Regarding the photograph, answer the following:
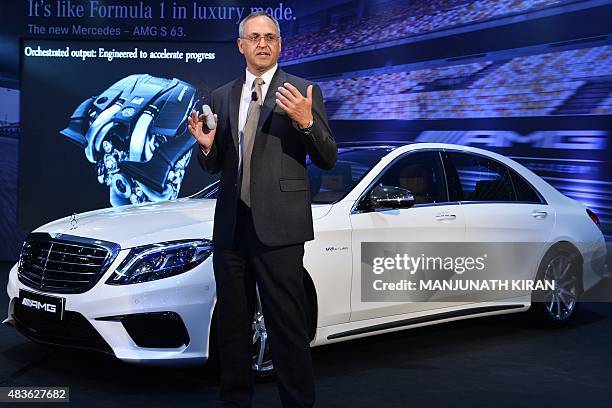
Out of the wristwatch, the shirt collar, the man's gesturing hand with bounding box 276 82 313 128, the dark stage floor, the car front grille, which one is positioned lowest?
the dark stage floor

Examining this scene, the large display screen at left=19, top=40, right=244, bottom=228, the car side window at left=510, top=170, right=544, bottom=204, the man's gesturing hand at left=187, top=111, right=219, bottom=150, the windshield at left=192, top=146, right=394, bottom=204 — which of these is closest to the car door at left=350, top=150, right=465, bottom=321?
the windshield at left=192, top=146, right=394, bottom=204

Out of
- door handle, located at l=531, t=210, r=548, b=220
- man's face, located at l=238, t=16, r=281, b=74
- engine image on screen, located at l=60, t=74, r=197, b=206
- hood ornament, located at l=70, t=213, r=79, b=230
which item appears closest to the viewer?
man's face, located at l=238, t=16, r=281, b=74

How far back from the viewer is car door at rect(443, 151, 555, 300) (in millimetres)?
6078

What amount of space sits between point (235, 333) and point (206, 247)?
1.01 metres

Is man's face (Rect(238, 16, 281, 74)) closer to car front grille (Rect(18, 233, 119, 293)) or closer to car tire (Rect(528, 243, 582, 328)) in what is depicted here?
car front grille (Rect(18, 233, 119, 293))

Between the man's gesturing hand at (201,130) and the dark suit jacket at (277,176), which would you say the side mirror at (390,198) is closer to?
the dark suit jacket at (277,176)

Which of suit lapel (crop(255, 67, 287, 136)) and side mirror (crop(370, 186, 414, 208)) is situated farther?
side mirror (crop(370, 186, 414, 208))

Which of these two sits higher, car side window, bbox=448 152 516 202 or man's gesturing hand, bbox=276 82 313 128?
man's gesturing hand, bbox=276 82 313 128

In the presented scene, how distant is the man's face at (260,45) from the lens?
3510 millimetres

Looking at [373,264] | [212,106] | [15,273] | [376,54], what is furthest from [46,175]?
[212,106]

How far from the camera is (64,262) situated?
4.88 meters

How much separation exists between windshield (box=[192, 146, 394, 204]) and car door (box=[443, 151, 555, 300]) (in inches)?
24.3

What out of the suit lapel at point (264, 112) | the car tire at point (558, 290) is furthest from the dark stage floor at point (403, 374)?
the suit lapel at point (264, 112)

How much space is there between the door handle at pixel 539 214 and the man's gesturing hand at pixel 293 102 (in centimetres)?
364
